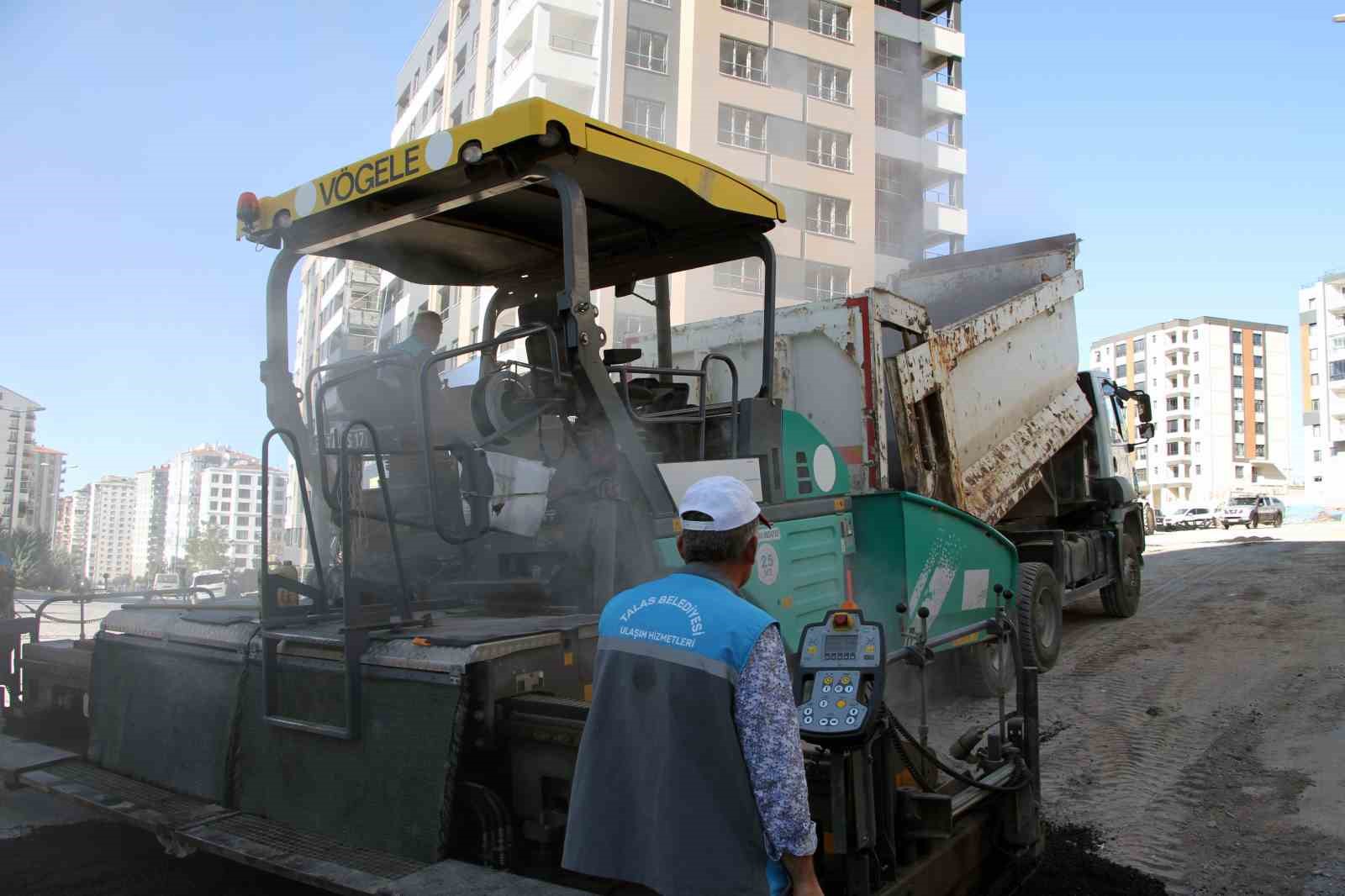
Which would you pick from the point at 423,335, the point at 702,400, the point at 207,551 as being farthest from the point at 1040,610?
the point at 207,551

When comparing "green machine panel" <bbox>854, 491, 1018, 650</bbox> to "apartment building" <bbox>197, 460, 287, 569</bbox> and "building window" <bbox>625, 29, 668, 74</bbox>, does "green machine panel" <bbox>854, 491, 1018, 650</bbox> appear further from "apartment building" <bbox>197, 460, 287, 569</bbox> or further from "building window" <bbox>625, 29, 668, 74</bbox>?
"apartment building" <bbox>197, 460, 287, 569</bbox>

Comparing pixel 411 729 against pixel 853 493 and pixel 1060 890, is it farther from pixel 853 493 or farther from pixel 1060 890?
pixel 853 493

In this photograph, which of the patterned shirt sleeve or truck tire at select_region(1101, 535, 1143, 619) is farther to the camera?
truck tire at select_region(1101, 535, 1143, 619)

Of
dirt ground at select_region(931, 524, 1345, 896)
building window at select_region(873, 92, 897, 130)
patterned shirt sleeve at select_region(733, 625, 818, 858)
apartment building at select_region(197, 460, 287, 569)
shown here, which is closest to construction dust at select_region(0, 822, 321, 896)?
patterned shirt sleeve at select_region(733, 625, 818, 858)

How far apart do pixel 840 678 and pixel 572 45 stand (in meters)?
31.1

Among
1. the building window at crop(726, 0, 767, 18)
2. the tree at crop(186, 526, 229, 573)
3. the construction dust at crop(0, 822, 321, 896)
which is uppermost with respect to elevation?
the building window at crop(726, 0, 767, 18)

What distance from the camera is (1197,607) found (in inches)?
418

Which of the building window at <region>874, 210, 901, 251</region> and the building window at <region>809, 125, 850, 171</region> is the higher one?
the building window at <region>809, 125, 850, 171</region>

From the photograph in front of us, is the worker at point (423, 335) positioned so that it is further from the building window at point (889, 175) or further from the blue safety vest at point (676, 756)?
the building window at point (889, 175)

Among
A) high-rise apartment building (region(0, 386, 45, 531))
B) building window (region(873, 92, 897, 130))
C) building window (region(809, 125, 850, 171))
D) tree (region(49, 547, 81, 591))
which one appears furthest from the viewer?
high-rise apartment building (region(0, 386, 45, 531))

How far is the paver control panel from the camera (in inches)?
92.6

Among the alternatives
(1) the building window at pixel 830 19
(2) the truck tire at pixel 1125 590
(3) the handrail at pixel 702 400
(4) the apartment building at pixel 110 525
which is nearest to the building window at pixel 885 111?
(1) the building window at pixel 830 19

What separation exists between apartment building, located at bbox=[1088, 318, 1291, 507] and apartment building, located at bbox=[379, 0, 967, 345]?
206 feet

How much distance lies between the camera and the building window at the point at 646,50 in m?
29.8
